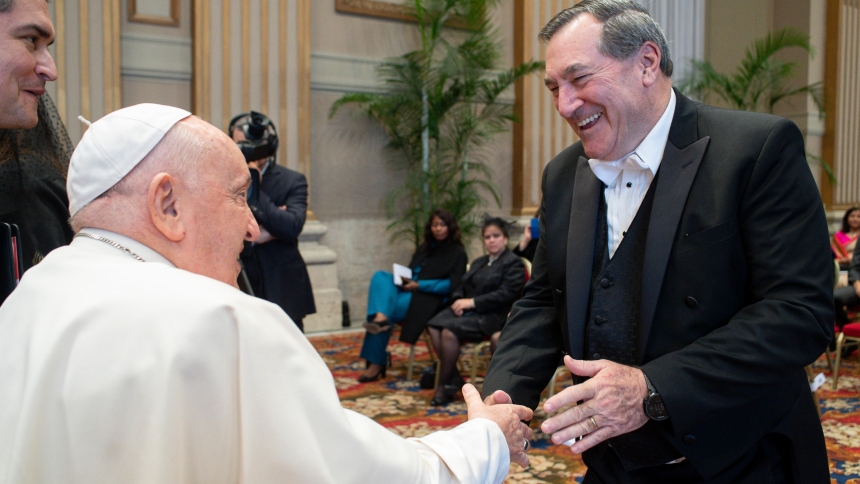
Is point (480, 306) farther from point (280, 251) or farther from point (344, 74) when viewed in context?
point (344, 74)

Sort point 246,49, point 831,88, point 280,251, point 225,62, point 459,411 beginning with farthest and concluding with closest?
point 831,88, point 246,49, point 225,62, point 459,411, point 280,251

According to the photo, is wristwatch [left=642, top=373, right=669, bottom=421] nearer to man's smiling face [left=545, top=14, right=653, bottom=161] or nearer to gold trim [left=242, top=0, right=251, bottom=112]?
man's smiling face [left=545, top=14, right=653, bottom=161]

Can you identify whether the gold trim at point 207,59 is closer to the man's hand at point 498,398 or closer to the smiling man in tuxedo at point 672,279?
the smiling man in tuxedo at point 672,279

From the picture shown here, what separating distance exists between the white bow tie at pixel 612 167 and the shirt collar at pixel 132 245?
100 cm

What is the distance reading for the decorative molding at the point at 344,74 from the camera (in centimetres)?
798

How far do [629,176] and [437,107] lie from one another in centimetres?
647

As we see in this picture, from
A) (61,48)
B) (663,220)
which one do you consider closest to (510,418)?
(663,220)

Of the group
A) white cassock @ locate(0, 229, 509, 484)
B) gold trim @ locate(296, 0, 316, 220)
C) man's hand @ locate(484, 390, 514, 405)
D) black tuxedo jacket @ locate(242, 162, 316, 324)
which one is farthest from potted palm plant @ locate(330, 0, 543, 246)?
white cassock @ locate(0, 229, 509, 484)

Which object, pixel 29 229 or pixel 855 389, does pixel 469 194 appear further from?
pixel 29 229

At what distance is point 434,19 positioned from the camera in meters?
8.00

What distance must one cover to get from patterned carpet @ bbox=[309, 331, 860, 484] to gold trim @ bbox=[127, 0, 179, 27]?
355cm

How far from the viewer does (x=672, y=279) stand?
4.93 ft

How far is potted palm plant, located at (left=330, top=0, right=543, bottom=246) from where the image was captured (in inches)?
313

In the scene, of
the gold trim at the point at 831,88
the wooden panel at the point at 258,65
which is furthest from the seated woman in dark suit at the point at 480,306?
the gold trim at the point at 831,88
